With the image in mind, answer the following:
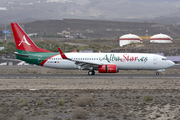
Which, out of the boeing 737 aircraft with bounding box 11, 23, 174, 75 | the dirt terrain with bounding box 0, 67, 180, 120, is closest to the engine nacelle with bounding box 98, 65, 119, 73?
the boeing 737 aircraft with bounding box 11, 23, 174, 75

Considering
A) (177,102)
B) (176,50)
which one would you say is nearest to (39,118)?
(177,102)

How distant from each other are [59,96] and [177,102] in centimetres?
903

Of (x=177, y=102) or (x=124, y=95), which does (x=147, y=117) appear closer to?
(x=177, y=102)

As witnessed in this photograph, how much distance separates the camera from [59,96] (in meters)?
23.7

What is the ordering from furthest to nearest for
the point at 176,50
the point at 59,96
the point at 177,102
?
the point at 176,50 → the point at 59,96 → the point at 177,102

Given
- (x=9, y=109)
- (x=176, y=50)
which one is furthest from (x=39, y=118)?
(x=176, y=50)

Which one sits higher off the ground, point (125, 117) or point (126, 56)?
point (126, 56)

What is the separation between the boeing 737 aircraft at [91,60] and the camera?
41.0 metres

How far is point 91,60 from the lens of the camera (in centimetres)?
4159

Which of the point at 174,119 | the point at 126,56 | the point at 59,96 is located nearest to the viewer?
the point at 174,119

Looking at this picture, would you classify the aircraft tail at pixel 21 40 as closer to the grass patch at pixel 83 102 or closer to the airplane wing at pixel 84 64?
the airplane wing at pixel 84 64

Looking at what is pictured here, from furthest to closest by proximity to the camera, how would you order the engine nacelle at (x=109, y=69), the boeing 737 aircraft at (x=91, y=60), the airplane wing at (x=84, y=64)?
the boeing 737 aircraft at (x=91, y=60) → the airplane wing at (x=84, y=64) → the engine nacelle at (x=109, y=69)

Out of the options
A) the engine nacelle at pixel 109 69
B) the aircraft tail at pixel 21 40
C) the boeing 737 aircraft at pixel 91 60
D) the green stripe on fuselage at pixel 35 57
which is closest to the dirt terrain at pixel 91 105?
the engine nacelle at pixel 109 69

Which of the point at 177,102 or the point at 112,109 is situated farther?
the point at 177,102
